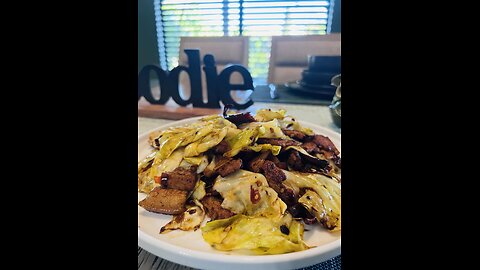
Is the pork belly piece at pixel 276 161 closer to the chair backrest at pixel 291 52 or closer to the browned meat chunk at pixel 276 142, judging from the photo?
the browned meat chunk at pixel 276 142

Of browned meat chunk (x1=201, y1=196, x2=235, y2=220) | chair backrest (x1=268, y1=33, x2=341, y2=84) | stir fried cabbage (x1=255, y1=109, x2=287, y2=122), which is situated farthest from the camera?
chair backrest (x1=268, y1=33, x2=341, y2=84)

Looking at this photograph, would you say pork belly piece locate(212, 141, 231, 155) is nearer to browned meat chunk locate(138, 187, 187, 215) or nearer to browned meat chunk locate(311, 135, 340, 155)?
browned meat chunk locate(138, 187, 187, 215)

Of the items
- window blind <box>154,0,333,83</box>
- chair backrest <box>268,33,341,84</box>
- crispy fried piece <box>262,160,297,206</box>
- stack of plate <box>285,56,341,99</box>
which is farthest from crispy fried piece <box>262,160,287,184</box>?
window blind <box>154,0,333,83</box>

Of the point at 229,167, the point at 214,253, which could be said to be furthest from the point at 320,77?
the point at 214,253

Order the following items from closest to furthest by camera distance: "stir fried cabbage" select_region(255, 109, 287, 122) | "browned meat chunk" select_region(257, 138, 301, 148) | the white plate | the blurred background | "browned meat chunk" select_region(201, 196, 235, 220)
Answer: the white plate
"browned meat chunk" select_region(201, 196, 235, 220)
"browned meat chunk" select_region(257, 138, 301, 148)
"stir fried cabbage" select_region(255, 109, 287, 122)
the blurred background

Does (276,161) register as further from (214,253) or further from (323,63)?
(323,63)

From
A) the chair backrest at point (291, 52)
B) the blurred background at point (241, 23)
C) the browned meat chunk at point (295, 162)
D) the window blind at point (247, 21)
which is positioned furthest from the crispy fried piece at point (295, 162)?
the blurred background at point (241, 23)
